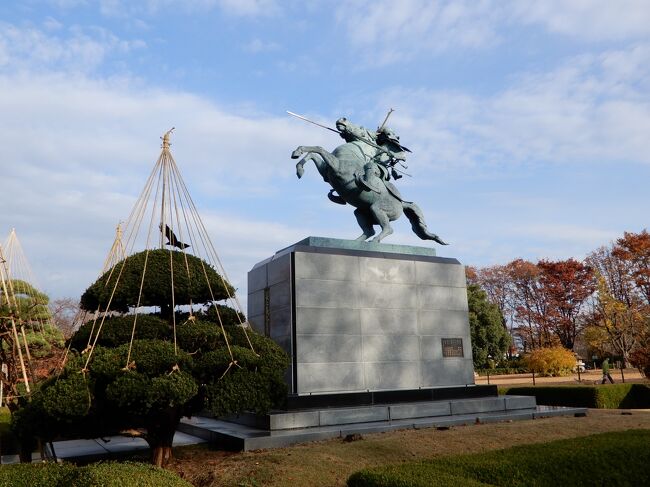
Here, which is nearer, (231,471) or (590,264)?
(231,471)

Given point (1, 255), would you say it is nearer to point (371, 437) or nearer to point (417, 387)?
point (371, 437)

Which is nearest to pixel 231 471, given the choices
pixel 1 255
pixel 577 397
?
pixel 1 255

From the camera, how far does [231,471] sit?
7.44 metres

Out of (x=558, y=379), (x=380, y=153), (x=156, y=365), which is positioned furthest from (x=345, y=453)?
(x=558, y=379)

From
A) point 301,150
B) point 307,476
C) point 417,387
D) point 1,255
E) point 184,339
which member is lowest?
point 307,476

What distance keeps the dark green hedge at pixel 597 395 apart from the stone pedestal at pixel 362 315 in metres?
6.18

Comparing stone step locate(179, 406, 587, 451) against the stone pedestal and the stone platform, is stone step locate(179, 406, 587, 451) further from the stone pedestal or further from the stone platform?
the stone pedestal

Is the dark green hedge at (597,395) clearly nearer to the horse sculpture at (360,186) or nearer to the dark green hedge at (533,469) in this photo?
the horse sculpture at (360,186)

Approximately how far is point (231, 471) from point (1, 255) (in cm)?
463

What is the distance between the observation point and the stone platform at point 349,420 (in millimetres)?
9367

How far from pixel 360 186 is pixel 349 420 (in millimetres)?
5756

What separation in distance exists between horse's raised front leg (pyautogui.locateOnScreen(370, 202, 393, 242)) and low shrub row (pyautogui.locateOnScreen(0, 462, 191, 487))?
9073mm

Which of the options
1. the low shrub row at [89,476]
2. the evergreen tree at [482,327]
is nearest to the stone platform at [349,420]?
the low shrub row at [89,476]

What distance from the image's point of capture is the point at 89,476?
5301 mm
